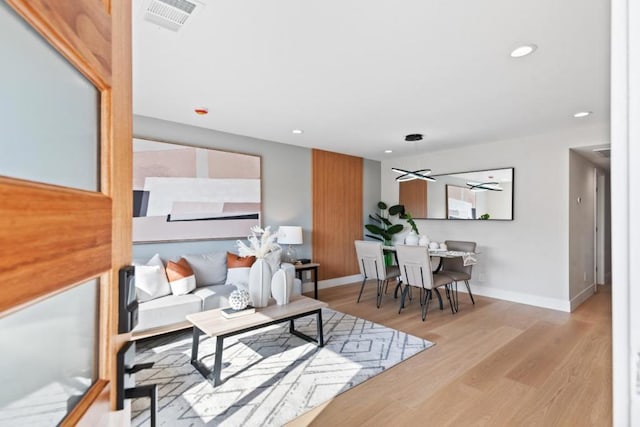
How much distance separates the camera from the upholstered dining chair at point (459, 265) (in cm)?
437

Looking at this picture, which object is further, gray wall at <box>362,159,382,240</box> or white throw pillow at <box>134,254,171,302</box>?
gray wall at <box>362,159,382,240</box>

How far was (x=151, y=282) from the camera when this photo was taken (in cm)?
315

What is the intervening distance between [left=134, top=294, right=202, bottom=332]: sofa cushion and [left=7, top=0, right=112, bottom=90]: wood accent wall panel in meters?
2.80

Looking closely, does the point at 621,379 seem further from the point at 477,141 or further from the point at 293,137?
the point at 477,141

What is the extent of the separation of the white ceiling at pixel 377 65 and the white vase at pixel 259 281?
1.60 metres

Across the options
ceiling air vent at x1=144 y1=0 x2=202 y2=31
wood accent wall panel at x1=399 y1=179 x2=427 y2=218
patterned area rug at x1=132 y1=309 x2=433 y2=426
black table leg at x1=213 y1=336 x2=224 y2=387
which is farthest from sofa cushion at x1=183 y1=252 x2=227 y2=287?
wood accent wall panel at x1=399 y1=179 x2=427 y2=218

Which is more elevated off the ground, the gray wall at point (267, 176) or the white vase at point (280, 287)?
the gray wall at point (267, 176)

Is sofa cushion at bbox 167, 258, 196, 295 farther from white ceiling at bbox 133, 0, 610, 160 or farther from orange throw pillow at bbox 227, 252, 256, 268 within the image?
white ceiling at bbox 133, 0, 610, 160

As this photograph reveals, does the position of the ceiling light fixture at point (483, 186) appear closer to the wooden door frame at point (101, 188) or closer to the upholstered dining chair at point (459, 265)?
the upholstered dining chair at point (459, 265)

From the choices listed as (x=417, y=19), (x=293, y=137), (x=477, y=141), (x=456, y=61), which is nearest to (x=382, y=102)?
(x=456, y=61)

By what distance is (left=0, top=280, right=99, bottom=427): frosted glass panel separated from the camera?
42cm

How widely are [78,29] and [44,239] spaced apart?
13.7 inches

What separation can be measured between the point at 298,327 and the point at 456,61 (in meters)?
2.94

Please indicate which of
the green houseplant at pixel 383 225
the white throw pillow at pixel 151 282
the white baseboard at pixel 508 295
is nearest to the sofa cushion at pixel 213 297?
the white throw pillow at pixel 151 282
